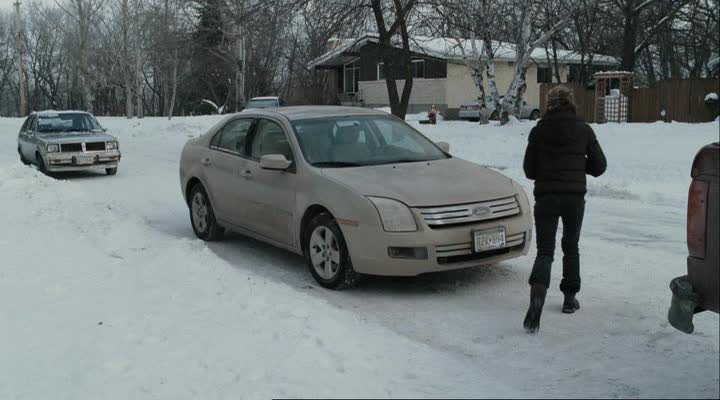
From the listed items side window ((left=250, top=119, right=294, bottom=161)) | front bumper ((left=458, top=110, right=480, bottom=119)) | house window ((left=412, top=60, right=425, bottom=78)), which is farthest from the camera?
house window ((left=412, top=60, right=425, bottom=78))

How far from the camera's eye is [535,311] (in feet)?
17.3

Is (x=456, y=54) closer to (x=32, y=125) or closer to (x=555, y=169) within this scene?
(x=32, y=125)

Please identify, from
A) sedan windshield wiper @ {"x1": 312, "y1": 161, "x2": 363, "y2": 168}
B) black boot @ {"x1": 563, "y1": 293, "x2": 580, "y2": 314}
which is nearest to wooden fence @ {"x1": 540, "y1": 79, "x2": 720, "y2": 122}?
sedan windshield wiper @ {"x1": 312, "y1": 161, "x2": 363, "y2": 168}

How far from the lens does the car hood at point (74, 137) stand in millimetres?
15917

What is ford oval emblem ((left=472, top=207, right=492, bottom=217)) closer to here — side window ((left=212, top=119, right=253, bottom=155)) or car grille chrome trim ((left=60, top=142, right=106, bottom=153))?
side window ((left=212, top=119, right=253, bottom=155))

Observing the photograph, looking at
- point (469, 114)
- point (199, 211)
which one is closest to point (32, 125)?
point (199, 211)

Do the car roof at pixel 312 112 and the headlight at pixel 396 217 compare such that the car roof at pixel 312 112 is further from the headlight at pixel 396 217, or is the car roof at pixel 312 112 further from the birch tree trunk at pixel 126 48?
the birch tree trunk at pixel 126 48

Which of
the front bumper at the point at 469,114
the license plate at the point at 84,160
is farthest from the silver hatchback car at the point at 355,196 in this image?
the front bumper at the point at 469,114

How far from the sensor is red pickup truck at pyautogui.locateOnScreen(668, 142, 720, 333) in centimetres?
371

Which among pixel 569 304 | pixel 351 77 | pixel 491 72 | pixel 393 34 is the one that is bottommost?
pixel 569 304

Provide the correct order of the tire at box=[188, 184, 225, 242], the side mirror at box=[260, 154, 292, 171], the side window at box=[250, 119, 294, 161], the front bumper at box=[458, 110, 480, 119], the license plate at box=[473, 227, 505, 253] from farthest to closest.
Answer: the front bumper at box=[458, 110, 480, 119], the tire at box=[188, 184, 225, 242], the side window at box=[250, 119, 294, 161], the side mirror at box=[260, 154, 292, 171], the license plate at box=[473, 227, 505, 253]

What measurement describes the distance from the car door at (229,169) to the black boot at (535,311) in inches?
138

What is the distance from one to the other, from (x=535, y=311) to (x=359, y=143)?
2.74 m

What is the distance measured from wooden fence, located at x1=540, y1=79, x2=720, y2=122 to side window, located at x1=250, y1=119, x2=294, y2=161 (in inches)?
688
